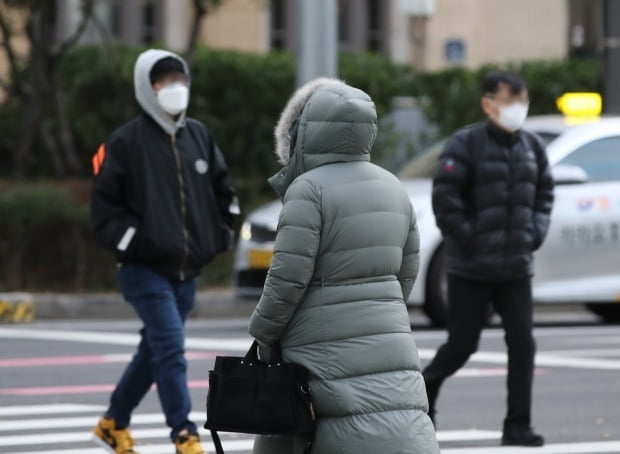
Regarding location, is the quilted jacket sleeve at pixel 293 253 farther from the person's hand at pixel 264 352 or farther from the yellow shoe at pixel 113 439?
the yellow shoe at pixel 113 439

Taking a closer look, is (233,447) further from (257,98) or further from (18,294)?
(257,98)

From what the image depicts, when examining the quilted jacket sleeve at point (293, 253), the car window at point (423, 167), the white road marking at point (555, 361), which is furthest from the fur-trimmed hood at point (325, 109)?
→ the car window at point (423, 167)

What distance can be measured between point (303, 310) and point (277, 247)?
0.69ft

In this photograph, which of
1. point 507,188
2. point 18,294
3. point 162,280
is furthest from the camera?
point 18,294

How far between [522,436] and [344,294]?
10.6 ft

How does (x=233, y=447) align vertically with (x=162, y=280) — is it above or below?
below

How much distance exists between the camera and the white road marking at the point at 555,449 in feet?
26.2

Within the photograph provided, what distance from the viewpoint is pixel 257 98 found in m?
18.4

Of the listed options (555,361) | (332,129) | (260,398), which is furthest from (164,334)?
(555,361)

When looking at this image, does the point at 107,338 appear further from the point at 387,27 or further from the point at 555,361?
the point at 387,27

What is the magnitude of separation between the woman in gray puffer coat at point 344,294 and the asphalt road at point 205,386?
3.03m

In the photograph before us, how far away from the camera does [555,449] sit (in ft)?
26.5

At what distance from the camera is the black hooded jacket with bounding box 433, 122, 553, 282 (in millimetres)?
7961

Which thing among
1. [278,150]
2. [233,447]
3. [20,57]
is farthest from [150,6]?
[278,150]
